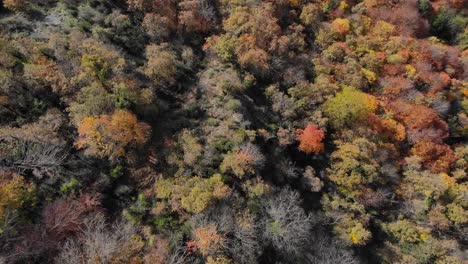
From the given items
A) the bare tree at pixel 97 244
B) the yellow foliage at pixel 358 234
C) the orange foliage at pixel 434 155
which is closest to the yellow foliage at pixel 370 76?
the orange foliage at pixel 434 155

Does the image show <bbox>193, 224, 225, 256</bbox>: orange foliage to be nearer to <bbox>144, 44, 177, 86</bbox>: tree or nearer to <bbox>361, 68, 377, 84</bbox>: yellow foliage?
<bbox>144, 44, 177, 86</bbox>: tree

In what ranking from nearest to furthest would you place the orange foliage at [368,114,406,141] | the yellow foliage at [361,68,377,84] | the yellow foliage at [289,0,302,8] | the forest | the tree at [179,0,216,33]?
the forest < the tree at [179,0,216,33] < the orange foliage at [368,114,406,141] < the yellow foliage at [361,68,377,84] < the yellow foliage at [289,0,302,8]

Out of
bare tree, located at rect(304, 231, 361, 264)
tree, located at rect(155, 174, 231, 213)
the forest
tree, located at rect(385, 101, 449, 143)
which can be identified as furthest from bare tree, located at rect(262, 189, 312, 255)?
tree, located at rect(385, 101, 449, 143)

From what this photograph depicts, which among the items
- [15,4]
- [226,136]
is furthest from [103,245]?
[15,4]

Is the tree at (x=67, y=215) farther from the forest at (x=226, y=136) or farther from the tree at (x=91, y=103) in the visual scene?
the tree at (x=91, y=103)

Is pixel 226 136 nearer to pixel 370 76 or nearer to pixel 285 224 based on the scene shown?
pixel 285 224

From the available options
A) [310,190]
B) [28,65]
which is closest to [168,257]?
[310,190]
